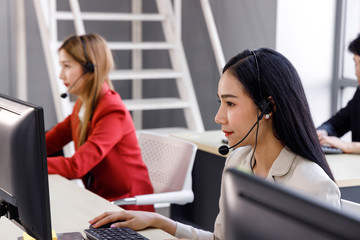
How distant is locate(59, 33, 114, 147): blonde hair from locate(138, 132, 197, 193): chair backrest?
351mm

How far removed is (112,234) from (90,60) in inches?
50.5

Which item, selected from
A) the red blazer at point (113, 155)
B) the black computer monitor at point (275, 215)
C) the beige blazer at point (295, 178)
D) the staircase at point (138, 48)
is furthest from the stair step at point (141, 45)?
the black computer monitor at point (275, 215)

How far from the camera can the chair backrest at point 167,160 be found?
2771 millimetres

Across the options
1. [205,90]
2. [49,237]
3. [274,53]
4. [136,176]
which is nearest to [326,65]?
[205,90]

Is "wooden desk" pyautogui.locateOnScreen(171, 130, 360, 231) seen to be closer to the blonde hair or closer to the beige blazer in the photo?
the blonde hair

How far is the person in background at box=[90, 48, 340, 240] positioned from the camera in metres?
1.63

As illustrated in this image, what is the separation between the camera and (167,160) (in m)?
2.89

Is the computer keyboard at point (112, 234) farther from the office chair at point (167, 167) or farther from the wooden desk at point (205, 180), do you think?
the wooden desk at point (205, 180)

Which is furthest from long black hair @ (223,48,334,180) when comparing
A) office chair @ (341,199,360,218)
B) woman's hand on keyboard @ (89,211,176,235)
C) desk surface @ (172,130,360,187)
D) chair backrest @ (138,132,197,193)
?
chair backrest @ (138,132,197,193)

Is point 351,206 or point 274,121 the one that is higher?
point 274,121

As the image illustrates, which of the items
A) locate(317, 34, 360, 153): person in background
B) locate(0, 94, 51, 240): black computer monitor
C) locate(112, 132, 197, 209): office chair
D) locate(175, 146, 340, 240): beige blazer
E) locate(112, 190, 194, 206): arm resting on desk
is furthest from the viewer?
locate(317, 34, 360, 153): person in background

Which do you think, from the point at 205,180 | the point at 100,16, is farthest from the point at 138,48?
the point at 205,180

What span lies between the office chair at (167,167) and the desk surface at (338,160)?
0.28 m

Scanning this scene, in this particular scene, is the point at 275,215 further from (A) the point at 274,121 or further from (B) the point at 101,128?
(B) the point at 101,128
